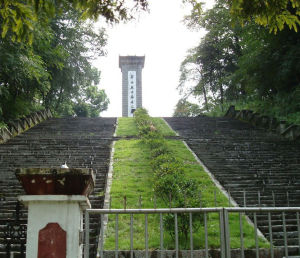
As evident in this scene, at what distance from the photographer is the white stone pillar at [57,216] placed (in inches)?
131

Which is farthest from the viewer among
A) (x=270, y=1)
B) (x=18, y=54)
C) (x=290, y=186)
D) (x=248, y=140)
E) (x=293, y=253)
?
(x=248, y=140)

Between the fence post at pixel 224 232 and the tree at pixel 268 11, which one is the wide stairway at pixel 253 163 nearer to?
the fence post at pixel 224 232

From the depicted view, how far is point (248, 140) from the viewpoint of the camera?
16188mm

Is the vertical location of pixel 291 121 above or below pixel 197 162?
above

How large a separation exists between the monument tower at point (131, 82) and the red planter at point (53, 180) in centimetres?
3827

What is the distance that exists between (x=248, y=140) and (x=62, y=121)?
11090mm

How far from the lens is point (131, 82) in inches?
1743

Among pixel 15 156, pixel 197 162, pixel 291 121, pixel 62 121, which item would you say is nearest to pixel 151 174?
pixel 197 162

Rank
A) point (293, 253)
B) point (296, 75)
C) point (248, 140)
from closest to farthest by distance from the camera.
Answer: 1. point (293, 253)
2. point (248, 140)
3. point (296, 75)

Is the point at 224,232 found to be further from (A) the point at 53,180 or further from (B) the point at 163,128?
(B) the point at 163,128

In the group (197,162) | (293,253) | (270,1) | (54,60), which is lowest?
(293,253)

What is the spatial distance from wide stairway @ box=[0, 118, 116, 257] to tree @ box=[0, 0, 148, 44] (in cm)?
392

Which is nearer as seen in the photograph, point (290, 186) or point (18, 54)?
point (290, 186)

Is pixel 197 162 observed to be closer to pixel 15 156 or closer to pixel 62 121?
pixel 15 156
